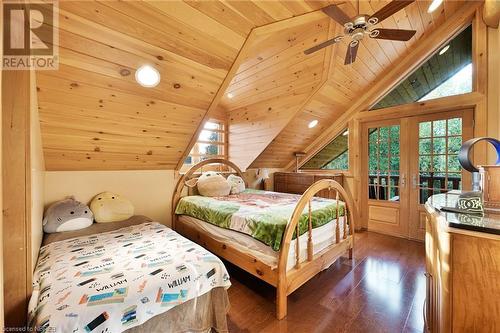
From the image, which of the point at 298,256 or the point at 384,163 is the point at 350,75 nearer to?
the point at 384,163

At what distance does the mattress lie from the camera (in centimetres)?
180

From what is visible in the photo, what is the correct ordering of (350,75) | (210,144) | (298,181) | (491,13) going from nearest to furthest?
(491,13)
(350,75)
(210,144)
(298,181)

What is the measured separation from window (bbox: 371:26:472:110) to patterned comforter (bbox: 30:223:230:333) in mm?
3954

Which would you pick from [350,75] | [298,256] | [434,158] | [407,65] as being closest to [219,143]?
[350,75]

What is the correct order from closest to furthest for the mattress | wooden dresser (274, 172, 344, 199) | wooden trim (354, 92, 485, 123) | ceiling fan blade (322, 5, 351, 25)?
ceiling fan blade (322, 5, 351, 25), the mattress, wooden trim (354, 92, 485, 123), wooden dresser (274, 172, 344, 199)

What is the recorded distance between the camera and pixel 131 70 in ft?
5.67

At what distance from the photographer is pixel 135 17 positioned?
1.43 metres

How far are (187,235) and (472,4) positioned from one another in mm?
4925

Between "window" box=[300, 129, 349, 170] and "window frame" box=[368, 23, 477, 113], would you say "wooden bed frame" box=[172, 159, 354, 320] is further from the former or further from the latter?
"window frame" box=[368, 23, 477, 113]

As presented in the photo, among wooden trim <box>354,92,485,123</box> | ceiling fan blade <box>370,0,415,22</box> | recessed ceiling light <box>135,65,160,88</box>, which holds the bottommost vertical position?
recessed ceiling light <box>135,65,160,88</box>

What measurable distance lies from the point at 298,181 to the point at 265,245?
2.59 metres

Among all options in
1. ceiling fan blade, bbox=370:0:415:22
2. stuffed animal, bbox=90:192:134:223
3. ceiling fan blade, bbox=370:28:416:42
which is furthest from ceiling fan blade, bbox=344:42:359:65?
stuffed animal, bbox=90:192:134:223

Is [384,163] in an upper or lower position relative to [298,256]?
upper

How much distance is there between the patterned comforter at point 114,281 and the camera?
3.22ft
